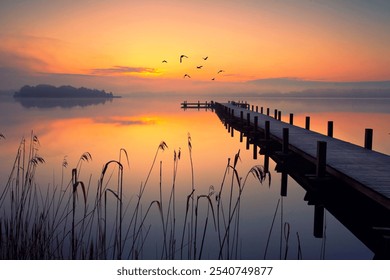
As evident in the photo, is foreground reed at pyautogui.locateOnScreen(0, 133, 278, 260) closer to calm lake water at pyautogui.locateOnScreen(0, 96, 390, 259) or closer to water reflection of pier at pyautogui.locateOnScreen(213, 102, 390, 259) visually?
calm lake water at pyautogui.locateOnScreen(0, 96, 390, 259)

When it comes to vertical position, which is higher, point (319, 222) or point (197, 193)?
point (319, 222)

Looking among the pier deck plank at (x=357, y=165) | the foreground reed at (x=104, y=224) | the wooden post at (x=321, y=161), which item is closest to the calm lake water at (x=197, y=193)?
the foreground reed at (x=104, y=224)

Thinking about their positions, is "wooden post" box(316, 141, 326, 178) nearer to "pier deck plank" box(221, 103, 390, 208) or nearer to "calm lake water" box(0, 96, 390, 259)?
"pier deck plank" box(221, 103, 390, 208)

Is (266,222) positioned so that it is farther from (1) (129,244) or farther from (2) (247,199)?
(1) (129,244)

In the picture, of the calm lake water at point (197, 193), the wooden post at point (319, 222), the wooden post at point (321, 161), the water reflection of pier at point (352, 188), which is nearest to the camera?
the water reflection of pier at point (352, 188)

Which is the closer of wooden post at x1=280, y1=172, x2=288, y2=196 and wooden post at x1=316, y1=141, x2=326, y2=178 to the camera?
wooden post at x1=316, y1=141, x2=326, y2=178

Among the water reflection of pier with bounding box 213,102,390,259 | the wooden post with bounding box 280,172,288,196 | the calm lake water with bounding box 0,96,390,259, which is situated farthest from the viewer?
the wooden post with bounding box 280,172,288,196

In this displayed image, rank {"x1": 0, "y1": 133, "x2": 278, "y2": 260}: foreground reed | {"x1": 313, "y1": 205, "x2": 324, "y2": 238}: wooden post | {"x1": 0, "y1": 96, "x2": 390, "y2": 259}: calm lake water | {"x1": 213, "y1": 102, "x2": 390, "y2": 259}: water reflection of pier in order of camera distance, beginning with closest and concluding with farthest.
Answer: {"x1": 0, "y1": 133, "x2": 278, "y2": 260}: foreground reed
{"x1": 213, "y1": 102, "x2": 390, "y2": 259}: water reflection of pier
{"x1": 0, "y1": 96, "x2": 390, "y2": 259}: calm lake water
{"x1": 313, "y1": 205, "x2": 324, "y2": 238}: wooden post

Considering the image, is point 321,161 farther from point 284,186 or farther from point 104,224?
point 104,224

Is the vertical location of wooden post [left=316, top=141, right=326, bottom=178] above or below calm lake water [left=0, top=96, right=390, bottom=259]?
above

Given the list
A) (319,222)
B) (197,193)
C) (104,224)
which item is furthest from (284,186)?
(104,224)

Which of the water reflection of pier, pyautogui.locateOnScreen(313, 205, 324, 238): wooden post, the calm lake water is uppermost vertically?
the water reflection of pier

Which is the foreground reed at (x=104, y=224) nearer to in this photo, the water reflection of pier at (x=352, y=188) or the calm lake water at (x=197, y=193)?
the calm lake water at (x=197, y=193)

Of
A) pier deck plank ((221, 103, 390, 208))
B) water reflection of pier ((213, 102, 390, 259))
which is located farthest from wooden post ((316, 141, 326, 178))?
pier deck plank ((221, 103, 390, 208))
